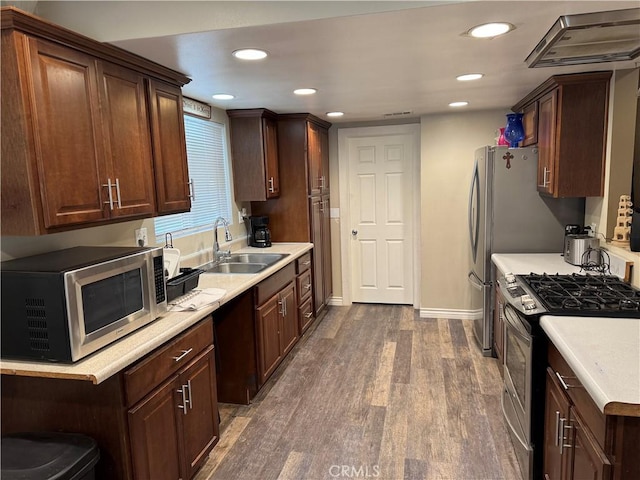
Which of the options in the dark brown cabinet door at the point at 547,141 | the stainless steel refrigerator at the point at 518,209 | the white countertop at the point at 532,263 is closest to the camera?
the white countertop at the point at 532,263

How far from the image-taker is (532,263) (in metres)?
3.09

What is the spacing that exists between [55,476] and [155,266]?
88cm

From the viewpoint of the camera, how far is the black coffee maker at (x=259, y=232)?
166 inches

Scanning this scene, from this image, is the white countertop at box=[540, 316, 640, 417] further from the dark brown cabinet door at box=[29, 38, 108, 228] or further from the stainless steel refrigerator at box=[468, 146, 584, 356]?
the dark brown cabinet door at box=[29, 38, 108, 228]

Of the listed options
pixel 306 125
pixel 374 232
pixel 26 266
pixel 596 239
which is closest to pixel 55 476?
pixel 26 266

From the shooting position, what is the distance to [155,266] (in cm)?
202

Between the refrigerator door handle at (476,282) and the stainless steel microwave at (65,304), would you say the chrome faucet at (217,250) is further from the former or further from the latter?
the refrigerator door handle at (476,282)

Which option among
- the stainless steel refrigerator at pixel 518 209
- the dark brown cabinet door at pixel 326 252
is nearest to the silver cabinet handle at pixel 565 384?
the stainless steel refrigerator at pixel 518 209

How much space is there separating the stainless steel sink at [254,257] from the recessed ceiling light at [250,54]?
1.87 meters

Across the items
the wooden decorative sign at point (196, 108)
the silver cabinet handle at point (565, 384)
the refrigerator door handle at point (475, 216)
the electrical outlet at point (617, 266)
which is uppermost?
the wooden decorative sign at point (196, 108)

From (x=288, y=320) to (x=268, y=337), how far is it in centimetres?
51

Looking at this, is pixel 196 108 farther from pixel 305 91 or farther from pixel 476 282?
pixel 476 282

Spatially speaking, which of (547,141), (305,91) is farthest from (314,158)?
(547,141)

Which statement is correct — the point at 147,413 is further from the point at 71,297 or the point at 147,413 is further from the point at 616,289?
the point at 616,289
